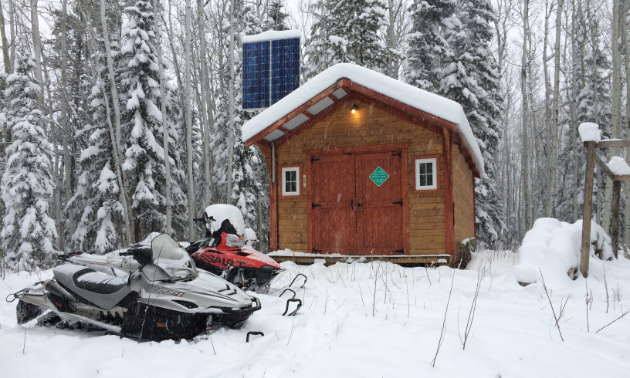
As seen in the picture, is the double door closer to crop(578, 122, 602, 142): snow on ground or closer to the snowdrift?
the snowdrift

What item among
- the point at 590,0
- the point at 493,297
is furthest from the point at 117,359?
the point at 590,0

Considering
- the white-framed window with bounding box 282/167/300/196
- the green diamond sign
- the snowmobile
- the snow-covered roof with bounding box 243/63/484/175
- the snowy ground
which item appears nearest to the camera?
the snowy ground

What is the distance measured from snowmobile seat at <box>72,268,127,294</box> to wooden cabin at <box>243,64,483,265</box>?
200 inches

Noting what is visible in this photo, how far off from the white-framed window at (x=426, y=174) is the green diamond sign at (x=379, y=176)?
2.28ft

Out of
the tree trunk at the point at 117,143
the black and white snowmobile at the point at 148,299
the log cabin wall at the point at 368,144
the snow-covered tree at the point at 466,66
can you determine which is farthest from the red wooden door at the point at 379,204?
the snow-covered tree at the point at 466,66

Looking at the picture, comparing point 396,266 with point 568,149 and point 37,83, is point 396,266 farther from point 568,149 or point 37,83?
point 568,149

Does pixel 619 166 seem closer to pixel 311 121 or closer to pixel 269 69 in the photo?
pixel 311 121

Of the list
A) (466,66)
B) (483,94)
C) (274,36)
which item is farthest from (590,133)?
(466,66)

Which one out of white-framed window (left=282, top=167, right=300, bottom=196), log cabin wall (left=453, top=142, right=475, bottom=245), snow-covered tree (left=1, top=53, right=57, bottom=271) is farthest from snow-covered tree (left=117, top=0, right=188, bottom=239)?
log cabin wall (left=453, top=142, right=475, bottom=245)

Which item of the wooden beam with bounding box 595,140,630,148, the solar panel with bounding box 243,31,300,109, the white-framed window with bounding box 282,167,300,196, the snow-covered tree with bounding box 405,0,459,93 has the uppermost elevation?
the snow-covered tree with bounding box 405,0,459,93

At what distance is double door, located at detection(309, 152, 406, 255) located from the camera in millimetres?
8727

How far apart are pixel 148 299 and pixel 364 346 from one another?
77.9 inches

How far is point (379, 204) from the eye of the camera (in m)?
8.82

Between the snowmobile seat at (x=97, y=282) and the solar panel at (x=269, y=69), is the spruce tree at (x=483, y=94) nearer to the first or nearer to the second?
the solar panel at (x=269, y=69)
